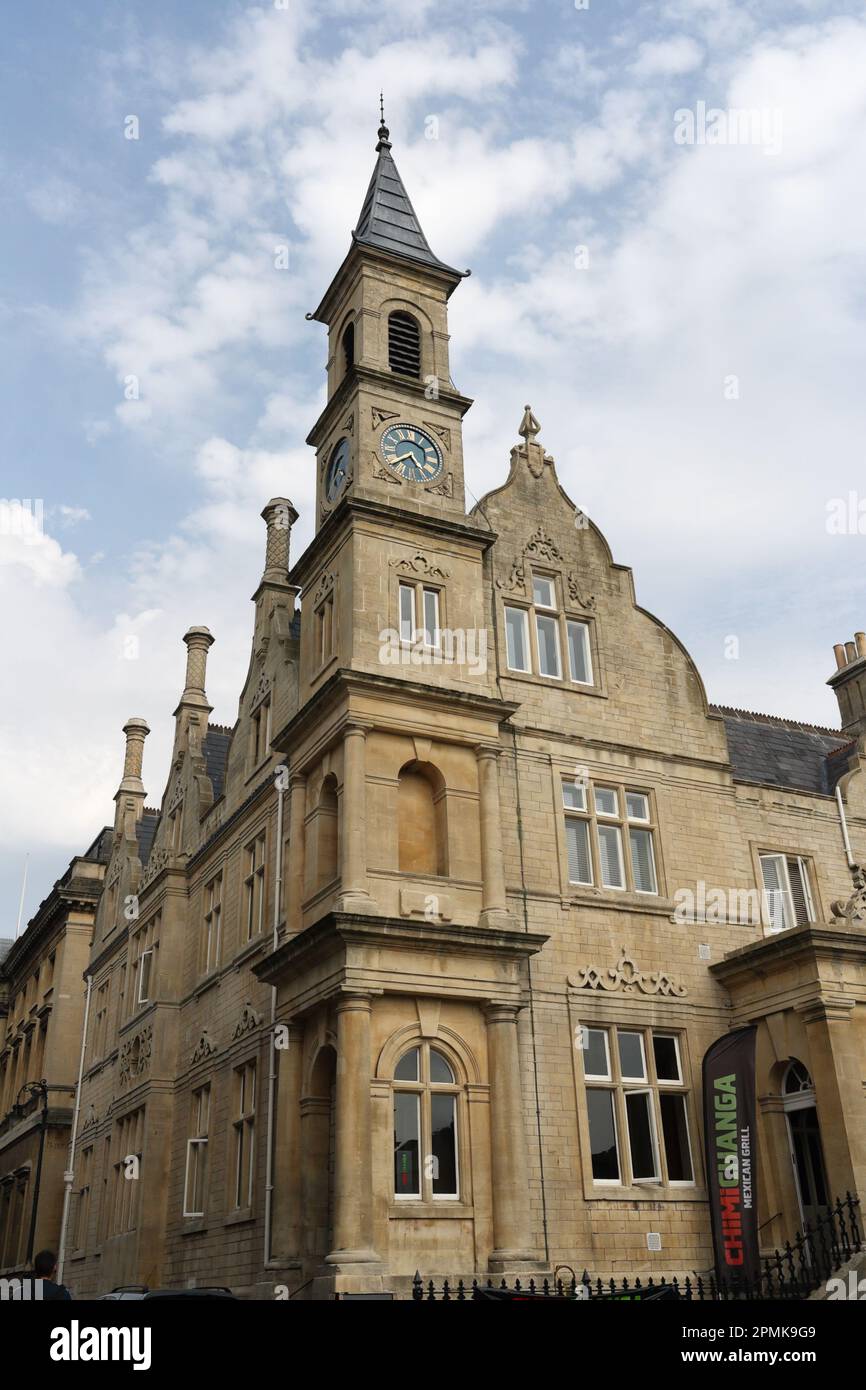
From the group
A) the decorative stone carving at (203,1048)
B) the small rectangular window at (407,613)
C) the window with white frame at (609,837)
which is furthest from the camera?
the decorative stone carving at (203,1048)

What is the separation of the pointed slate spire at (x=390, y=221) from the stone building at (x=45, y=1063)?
91.8 ft

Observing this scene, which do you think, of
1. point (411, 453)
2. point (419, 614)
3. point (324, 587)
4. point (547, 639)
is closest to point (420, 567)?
point (419, 614)

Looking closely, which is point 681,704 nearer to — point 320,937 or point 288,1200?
point 320,937

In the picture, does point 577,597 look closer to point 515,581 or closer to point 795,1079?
point 515,581

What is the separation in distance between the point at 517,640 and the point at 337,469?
5266mm

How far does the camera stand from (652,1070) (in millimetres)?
21656

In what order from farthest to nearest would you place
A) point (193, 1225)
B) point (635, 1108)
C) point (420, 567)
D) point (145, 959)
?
point (145, 959) → point (193, 1225) → point (420, 567) → point (635, 1108)

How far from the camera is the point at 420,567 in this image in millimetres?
23156

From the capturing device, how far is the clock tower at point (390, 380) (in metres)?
24.1

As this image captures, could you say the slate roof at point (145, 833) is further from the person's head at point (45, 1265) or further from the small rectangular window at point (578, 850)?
the person's head at point (45, 1265)

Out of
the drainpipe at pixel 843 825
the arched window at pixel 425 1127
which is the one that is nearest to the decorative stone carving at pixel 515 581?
the drainpipe at pixel 843 825

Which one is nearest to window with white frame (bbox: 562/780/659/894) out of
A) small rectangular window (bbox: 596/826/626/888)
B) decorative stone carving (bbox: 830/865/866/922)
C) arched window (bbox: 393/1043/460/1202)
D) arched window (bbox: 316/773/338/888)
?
small rectangular window (bbox: 596/826/626/888)
